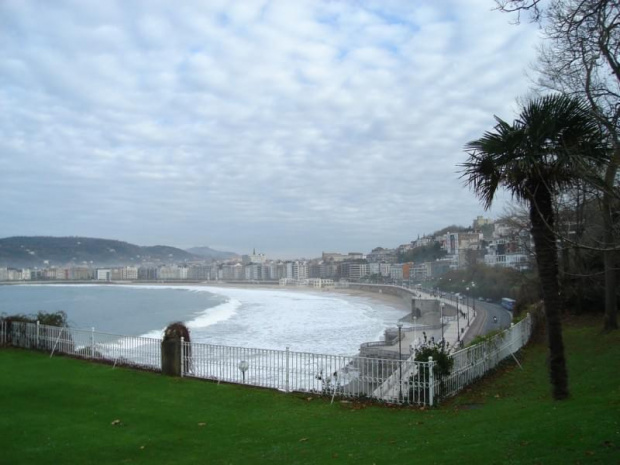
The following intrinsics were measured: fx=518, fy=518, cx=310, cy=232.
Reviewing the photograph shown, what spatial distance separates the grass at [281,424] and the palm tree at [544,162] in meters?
1.49

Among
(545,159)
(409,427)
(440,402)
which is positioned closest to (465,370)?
(440,402)

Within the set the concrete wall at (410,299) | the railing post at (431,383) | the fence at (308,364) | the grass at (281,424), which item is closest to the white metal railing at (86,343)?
the fence at (308,364)

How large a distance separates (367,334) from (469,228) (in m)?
115

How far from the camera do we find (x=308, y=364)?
39.8ft

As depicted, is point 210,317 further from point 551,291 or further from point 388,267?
point 388,267

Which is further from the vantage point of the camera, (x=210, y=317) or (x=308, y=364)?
(x=210, y=317)

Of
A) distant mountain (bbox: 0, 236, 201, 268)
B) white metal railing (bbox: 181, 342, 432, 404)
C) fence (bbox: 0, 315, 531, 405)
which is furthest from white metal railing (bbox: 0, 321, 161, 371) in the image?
distant mountain (bbox: 0, 236, 201, 268)

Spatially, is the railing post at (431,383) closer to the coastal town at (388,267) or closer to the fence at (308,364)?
the fence at (308,364)

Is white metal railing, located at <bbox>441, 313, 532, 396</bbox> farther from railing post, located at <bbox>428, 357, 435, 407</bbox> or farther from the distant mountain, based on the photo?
the distant mountain

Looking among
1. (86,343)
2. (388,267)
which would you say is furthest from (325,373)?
(388,267)

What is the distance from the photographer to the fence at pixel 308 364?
10.2 m

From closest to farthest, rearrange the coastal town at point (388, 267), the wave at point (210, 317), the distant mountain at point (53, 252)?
the wave at point (210, 317), the coastal town at point (388, 267), the distant mountain at point (53, 252)

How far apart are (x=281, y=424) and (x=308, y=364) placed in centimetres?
383

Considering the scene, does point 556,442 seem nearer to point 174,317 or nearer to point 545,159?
point 545,159
